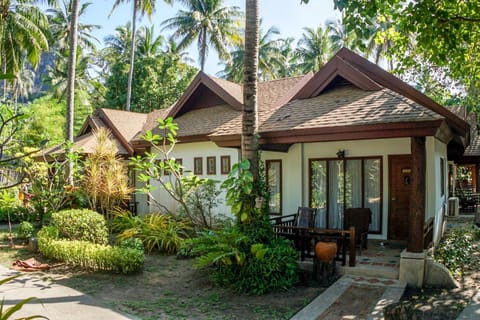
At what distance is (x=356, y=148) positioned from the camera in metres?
10.7

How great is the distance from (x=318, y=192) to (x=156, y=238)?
15.8ft

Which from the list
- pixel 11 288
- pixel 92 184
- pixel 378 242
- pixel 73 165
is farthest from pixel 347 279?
pixel 73 165

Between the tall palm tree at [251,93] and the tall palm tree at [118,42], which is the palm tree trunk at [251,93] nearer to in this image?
the tall palm tree at [251,93]

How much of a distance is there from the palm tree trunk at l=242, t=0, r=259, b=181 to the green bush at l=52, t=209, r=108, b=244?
15.7 feet

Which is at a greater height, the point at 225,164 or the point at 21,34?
the point at 21,34

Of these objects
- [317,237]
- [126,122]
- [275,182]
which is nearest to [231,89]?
[275,182]

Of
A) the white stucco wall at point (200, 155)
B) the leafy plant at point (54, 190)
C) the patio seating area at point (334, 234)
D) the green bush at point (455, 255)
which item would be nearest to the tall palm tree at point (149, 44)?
the white stucco wall at point (200, 155)

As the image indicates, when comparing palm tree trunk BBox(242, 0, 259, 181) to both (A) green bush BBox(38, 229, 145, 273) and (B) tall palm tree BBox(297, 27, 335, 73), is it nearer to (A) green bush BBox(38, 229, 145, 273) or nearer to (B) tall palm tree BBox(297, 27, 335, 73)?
(A) green bush BBox(38, 229, 145, 273)

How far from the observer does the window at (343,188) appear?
10469mm

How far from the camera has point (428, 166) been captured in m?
9.59

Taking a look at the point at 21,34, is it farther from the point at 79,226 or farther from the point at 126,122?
the point at 79,226

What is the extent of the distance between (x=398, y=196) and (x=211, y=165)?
21.2ft

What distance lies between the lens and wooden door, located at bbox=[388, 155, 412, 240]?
33.4 ft

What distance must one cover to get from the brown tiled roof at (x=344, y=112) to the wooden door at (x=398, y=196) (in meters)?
1.86
